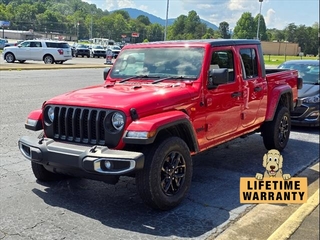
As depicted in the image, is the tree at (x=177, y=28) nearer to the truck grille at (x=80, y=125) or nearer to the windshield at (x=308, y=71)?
the windshield at (x=308, y=71)

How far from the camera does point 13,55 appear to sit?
28.5 m

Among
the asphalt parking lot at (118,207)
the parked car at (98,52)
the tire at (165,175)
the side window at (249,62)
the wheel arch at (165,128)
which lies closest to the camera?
the asphalt parking lot at (118,207)

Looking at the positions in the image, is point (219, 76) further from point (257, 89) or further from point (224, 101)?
point (257, 89)

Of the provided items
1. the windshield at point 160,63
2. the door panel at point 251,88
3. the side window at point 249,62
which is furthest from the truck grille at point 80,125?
the side window at point 249,62

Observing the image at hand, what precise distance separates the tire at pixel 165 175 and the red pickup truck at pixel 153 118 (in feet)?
0.03

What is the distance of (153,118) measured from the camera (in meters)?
4.22

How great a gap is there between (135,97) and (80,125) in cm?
68

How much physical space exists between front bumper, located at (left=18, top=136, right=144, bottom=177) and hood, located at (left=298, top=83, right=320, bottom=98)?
6.56 m

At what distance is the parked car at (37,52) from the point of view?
28.4 meters

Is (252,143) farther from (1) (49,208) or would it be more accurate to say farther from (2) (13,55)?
(2) (13,55)

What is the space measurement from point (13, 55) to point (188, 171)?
26703 mm

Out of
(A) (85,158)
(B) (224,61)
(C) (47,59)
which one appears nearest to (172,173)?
(A) (85,158)

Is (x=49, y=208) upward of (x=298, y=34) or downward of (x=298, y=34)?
downward

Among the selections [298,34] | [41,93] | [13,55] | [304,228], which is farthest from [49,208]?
[298,34]
